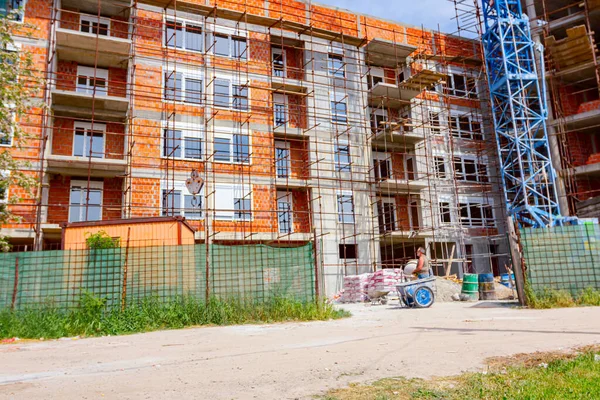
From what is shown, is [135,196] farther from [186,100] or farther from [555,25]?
[555,25]

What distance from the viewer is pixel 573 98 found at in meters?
34.7

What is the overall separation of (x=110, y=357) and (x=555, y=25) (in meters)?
35.5

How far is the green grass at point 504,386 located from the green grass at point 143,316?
7196 mm

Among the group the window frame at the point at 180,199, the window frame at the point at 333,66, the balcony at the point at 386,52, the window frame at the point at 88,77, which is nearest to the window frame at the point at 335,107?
the window frame at the point at 333,66

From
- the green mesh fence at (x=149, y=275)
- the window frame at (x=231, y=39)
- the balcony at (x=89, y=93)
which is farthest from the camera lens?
the window frame at (x=231, y=39)

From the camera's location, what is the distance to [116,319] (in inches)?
435

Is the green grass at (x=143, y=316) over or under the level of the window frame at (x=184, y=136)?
under

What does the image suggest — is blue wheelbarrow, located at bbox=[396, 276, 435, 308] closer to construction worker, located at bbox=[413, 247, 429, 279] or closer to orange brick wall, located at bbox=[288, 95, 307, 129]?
construction worker, located at bbox=[413, 247, 429, 279]

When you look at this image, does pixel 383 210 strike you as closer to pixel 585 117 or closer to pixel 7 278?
pixel 585 117

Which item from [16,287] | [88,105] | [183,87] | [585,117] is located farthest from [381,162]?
[16,287]

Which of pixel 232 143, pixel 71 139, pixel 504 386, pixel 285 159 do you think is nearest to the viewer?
pixel 504 386

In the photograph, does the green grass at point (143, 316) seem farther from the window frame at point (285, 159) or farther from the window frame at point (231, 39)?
the window frame at point (231, 39)

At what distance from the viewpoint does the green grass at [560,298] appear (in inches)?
513

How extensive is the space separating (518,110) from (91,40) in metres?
24.3
